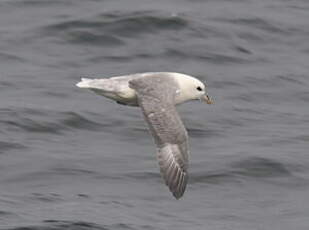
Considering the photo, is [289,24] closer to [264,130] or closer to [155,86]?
[264,130]

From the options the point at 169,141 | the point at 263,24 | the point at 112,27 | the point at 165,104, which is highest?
the point at 165,104

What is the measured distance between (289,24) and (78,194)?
8104 mm

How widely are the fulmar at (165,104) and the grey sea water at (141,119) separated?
81.8 inches

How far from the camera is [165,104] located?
470 inches

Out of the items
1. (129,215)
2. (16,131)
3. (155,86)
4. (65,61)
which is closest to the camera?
(155,86)

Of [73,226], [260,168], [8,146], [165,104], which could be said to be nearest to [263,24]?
[260,168]

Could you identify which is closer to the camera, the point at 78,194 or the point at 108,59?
the point at 78,194

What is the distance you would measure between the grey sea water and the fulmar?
2.08m

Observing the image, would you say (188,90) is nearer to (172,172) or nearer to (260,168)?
(172,172)

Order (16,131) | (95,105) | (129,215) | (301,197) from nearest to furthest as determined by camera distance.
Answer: (129,215)
(301,197)
(16,131)
(95,105)

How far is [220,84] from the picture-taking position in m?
19.0

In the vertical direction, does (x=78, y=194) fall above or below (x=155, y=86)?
below

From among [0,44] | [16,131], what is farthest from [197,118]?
[0,44]

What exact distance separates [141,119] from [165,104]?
215 inches
